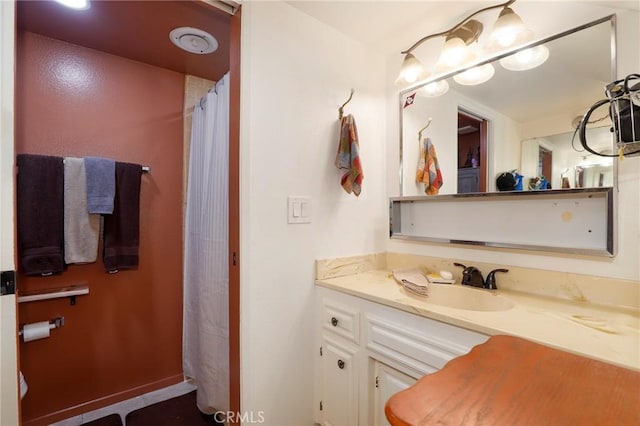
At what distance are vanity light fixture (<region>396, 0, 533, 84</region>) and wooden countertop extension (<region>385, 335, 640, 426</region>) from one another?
45.7 inches

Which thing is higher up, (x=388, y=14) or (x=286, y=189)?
(x=388, y=14)

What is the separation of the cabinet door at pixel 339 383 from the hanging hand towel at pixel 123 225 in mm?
1296

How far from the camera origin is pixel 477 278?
1.30m

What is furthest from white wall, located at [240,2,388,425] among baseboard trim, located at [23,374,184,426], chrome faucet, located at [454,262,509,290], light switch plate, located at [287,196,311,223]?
baseboard trim, located at [23,374,184,426]

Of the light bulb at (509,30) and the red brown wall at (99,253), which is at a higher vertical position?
the light bulb at (509,30)

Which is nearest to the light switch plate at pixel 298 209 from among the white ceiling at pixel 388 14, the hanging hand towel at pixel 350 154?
the hanging hand towel at pixel 350 154

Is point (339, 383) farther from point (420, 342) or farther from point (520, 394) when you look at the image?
point (520, 394)

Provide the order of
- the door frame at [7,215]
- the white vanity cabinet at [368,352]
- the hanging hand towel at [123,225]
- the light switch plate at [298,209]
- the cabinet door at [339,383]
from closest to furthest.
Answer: the door frame at [7,215] < the white vanity cabinet at [368,352] < the cabinet door at [339,383] < the light switch plate at [298,209] < the hanging hand towel at [123,225]

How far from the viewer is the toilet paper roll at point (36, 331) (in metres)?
1.41

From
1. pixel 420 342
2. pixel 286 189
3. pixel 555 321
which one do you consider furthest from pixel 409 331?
pixel 286 189

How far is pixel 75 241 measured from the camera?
1.59 meters

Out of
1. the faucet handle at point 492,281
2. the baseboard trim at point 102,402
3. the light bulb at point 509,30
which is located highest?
the light bulb at point 509,30

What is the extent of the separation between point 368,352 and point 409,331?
24 centimetres

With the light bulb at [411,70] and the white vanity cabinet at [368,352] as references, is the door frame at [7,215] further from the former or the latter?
the light bulb at [411,70]
